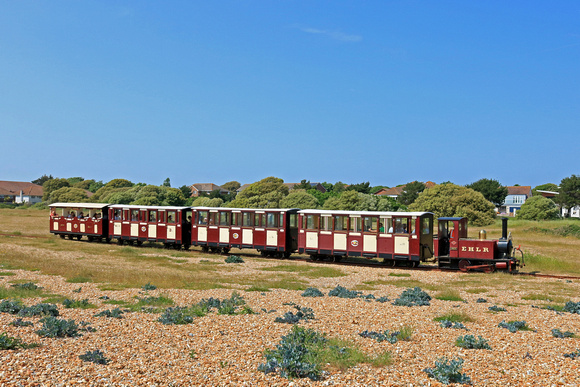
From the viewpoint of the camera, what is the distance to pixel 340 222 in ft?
91.1

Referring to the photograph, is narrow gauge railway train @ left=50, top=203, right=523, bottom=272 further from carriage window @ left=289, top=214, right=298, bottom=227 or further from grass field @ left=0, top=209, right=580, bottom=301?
grass field @ left=0, top=209, right=580, bottom=301

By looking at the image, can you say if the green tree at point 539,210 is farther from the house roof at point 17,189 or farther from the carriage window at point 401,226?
the house roof at point 17,189

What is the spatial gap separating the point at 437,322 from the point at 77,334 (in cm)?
898

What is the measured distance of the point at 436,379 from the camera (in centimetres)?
833

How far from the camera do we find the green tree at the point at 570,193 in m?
83.5

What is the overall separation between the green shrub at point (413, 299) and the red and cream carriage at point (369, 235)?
871 centimetres

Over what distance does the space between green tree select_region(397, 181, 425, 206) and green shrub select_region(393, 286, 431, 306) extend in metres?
81.2

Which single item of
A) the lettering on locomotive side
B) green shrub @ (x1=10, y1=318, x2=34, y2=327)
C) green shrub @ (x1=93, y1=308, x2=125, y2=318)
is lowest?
green shrub @ (x1=93, y1=308, x2=125, y2=318)

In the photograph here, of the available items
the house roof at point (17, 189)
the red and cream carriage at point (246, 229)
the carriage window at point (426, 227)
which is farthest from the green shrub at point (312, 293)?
the house roof at point (17, 189)

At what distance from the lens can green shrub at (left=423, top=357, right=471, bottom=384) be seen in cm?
820

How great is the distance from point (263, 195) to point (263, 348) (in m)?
67.9

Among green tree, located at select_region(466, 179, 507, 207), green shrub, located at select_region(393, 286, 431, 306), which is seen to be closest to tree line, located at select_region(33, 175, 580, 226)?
green tree, located at select_region(466, 179, 507, 207)

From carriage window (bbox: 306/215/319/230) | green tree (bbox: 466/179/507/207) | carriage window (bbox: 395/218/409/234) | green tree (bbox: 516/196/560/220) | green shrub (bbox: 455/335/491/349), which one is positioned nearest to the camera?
green shrub (bbox: 455/335/491/349)

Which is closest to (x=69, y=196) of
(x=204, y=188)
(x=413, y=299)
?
(x=204, y=188)
